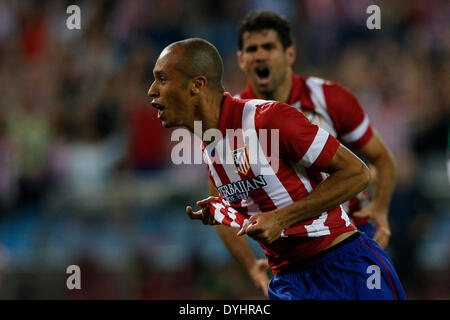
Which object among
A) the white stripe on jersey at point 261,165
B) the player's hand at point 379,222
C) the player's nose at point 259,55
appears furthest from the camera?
the player's nose at point 259,55

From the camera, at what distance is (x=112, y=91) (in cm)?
725

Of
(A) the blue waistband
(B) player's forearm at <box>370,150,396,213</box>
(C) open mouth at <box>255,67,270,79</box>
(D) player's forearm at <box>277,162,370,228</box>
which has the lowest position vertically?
(A) the blue waistband

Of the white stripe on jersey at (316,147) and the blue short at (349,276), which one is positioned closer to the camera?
the white stripe on jersey at (316,147)

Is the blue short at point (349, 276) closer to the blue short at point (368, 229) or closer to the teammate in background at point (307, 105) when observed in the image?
the teammate in background at point (307, 105)

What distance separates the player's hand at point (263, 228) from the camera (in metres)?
2.58

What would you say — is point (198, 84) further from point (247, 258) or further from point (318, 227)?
point (247, 258)

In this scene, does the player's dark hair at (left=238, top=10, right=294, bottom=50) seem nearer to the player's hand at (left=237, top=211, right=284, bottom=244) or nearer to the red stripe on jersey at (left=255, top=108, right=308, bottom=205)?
the red stripe on jersey at (left=255, top=108, right=308, bottom=205)

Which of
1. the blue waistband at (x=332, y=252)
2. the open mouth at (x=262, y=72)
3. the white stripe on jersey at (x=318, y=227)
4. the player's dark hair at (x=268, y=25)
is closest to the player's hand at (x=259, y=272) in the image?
the blue waistband at (x=332, y=252)

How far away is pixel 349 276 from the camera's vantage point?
3.00m

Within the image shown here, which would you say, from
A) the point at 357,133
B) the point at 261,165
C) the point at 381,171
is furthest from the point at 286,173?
the point at 381,171

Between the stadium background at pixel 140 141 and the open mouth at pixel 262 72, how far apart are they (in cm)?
265

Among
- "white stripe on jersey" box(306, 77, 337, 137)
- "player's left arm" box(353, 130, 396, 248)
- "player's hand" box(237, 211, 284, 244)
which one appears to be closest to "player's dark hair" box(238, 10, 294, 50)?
"white stripe on jersey" box(306, 77, 337, 137)

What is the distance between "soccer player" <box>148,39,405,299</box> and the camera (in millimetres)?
2752
